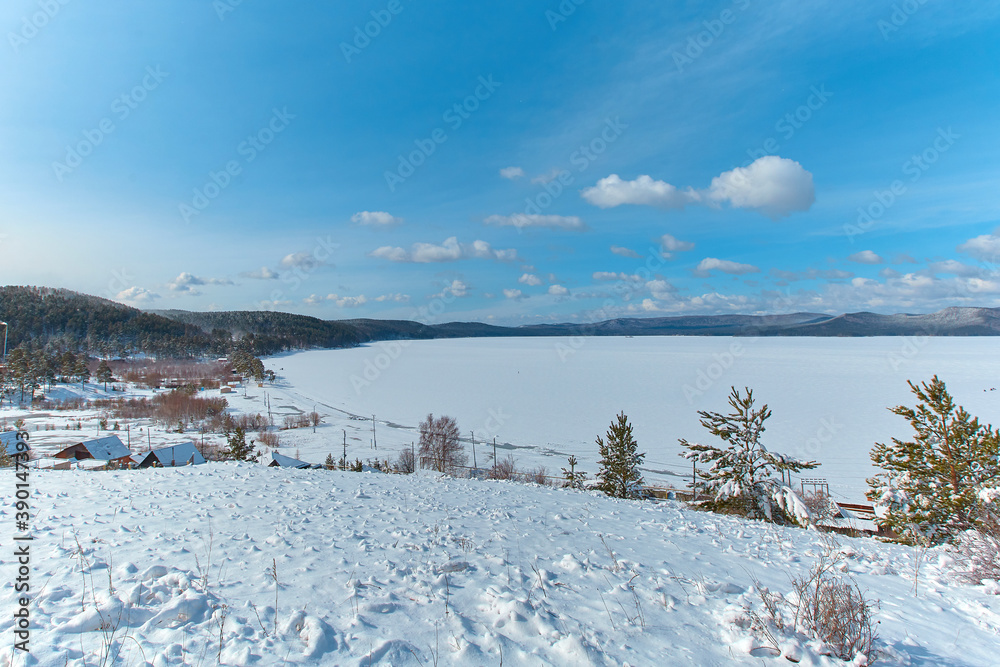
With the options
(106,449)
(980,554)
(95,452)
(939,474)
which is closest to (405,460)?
(106,449)

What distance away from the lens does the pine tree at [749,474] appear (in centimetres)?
1270

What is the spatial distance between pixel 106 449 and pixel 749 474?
132ft

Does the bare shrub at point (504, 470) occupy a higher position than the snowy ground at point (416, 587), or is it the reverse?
the snowy ground at point (416, 587)

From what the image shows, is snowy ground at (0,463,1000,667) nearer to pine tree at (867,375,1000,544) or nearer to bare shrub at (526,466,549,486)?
pine tree at (867,375,1000,544)

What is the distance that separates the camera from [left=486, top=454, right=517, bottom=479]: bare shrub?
2755 centimetres

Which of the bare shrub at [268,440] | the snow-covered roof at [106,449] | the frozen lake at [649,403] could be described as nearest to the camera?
the snow-covered roof at [106,449]

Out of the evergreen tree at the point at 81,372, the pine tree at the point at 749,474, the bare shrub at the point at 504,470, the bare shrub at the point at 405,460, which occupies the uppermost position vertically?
the pine tree at the point at 749,474

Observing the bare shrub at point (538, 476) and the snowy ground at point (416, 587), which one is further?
the bare shrub at point (538, 476)

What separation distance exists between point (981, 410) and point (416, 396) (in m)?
64.8

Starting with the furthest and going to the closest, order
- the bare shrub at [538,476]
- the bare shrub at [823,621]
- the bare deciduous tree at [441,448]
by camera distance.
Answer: the bare deciduous tree at [441,448] < the bare shrub at [538,476] < the bare shrub at [823,621]

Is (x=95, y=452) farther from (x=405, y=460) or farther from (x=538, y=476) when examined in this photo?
(x=538, y=476)

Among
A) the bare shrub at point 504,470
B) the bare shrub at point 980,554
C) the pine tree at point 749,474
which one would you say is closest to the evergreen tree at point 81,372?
the bare shrub at point 504,470

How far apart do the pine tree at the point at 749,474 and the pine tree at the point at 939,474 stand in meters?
2.05

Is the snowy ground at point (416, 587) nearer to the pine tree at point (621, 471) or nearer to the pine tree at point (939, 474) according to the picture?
the pine tree at point (939, 474)
